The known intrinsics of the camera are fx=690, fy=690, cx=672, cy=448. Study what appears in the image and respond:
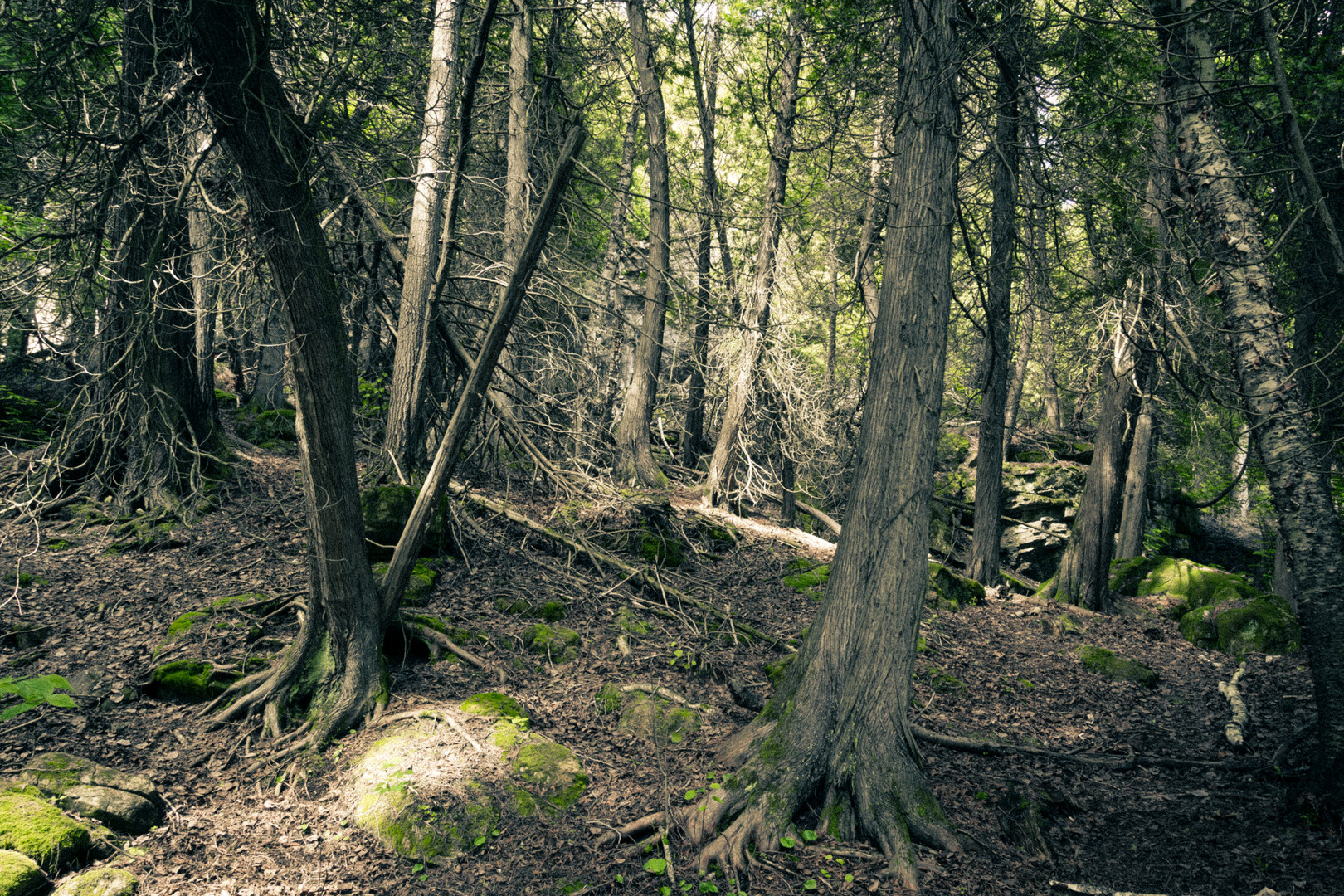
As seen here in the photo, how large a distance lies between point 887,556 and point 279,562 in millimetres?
5723

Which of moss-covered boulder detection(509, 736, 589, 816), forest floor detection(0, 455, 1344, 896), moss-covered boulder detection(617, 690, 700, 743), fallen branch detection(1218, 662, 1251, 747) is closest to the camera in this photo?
forest floor detection(0, 455, 1344, 896)

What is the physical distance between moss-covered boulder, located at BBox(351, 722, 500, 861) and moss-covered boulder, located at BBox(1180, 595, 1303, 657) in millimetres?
9445

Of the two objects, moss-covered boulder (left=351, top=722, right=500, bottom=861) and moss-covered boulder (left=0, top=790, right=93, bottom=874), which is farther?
moss-covered boulder (left=351, top=722, right=500, bottom=861)

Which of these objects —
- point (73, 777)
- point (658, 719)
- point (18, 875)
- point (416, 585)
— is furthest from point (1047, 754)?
point (73, 777)

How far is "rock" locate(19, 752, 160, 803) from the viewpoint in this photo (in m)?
3.79

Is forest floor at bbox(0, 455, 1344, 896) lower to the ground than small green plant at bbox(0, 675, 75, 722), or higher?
lower

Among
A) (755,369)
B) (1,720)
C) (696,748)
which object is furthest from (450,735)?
(755,369)

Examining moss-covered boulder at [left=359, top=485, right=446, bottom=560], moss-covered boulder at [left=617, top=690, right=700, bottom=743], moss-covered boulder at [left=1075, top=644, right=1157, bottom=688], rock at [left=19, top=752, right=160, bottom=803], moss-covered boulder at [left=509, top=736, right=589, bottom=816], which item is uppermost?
moss-covered boulder at [left=359, top=485, right=446, bottom=560]

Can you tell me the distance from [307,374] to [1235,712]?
8510 millimetres

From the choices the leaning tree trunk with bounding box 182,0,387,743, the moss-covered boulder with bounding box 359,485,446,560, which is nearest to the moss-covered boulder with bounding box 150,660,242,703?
the leaning tree trunk with bounding box 182,0,387,743

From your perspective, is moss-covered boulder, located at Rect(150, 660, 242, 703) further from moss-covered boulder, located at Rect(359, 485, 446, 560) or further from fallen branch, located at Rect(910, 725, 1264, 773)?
fallen branch, located at Rect(910, 725, 1264, 773)

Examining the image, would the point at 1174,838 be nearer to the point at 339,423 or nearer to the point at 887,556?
the point at 887,556

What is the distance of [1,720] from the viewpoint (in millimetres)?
4219

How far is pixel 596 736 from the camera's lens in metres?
5.51
